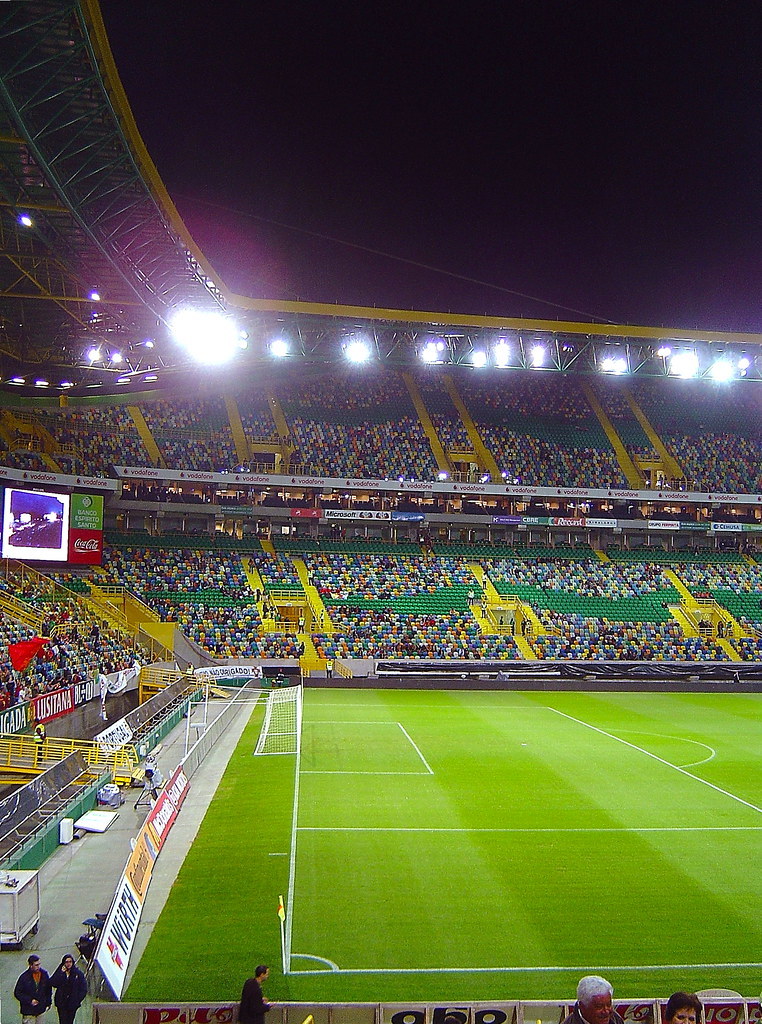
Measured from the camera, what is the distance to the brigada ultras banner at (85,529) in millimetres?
38719

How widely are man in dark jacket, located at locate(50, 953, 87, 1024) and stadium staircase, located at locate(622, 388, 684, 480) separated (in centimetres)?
5776

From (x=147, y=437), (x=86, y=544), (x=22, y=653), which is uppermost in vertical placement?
(x=147, y=437)

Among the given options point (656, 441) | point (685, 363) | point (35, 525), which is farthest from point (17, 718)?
point (656, 441)

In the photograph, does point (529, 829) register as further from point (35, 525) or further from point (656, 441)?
point (656, 441)

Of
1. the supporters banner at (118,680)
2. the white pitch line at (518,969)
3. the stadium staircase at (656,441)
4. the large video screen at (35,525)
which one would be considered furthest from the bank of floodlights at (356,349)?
the white pitch line at (518,969)

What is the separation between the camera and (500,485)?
56.3 meters

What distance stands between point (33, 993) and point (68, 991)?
0.38 meters

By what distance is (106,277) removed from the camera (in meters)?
31.1

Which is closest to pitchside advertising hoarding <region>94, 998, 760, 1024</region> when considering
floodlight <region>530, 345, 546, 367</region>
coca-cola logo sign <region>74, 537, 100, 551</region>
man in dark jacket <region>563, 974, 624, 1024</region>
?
man in dark jacket <region>563, 974, 624, 1024</region>

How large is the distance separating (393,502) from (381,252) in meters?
20.1

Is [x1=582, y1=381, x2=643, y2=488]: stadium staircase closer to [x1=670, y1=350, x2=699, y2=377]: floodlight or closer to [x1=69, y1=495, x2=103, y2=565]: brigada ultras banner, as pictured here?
[x1=670, y1=350, x2=699, y2=377]: floodlight

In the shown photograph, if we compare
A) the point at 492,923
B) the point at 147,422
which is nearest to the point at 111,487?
the point at 147,422

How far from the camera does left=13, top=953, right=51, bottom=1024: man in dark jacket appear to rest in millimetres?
9031

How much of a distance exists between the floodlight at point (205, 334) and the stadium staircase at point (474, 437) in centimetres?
2433
